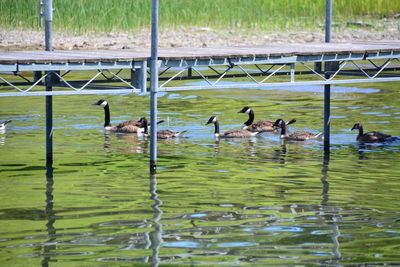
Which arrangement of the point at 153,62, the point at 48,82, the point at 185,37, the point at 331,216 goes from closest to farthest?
the point at 331,216, the point at 153,62, the point at 48,82, the point at 185,37

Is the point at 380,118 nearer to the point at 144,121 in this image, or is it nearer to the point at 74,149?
the point at 144,121

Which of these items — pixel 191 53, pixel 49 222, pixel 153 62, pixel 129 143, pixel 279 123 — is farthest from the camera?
pixel 279 123

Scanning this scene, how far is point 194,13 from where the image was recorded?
154 ft

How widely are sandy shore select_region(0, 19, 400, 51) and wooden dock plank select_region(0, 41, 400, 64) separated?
18.5 metres

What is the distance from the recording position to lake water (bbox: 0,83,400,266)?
15523mm

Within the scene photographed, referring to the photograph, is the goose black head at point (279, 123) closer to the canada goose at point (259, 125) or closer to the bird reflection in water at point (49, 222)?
the canada goose at point (259, 125)

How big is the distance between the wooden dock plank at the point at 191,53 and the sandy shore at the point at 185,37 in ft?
60.6

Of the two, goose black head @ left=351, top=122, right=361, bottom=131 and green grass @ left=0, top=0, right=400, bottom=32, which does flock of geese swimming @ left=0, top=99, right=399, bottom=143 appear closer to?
goose black head @ left=351, top=122, right=361, bottom=131

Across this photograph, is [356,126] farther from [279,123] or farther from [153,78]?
[153,78]

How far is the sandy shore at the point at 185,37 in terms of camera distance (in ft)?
141

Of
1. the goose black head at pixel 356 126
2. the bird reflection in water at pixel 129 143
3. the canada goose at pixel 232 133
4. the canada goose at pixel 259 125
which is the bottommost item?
the bird reflection in water at pixel 129 143

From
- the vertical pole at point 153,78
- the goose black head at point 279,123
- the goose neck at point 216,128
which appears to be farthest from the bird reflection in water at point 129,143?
the goose black head at point 279,123

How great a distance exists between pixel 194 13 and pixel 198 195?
92.3 ft

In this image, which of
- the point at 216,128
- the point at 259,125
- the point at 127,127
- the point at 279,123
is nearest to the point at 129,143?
the point at 127,127
